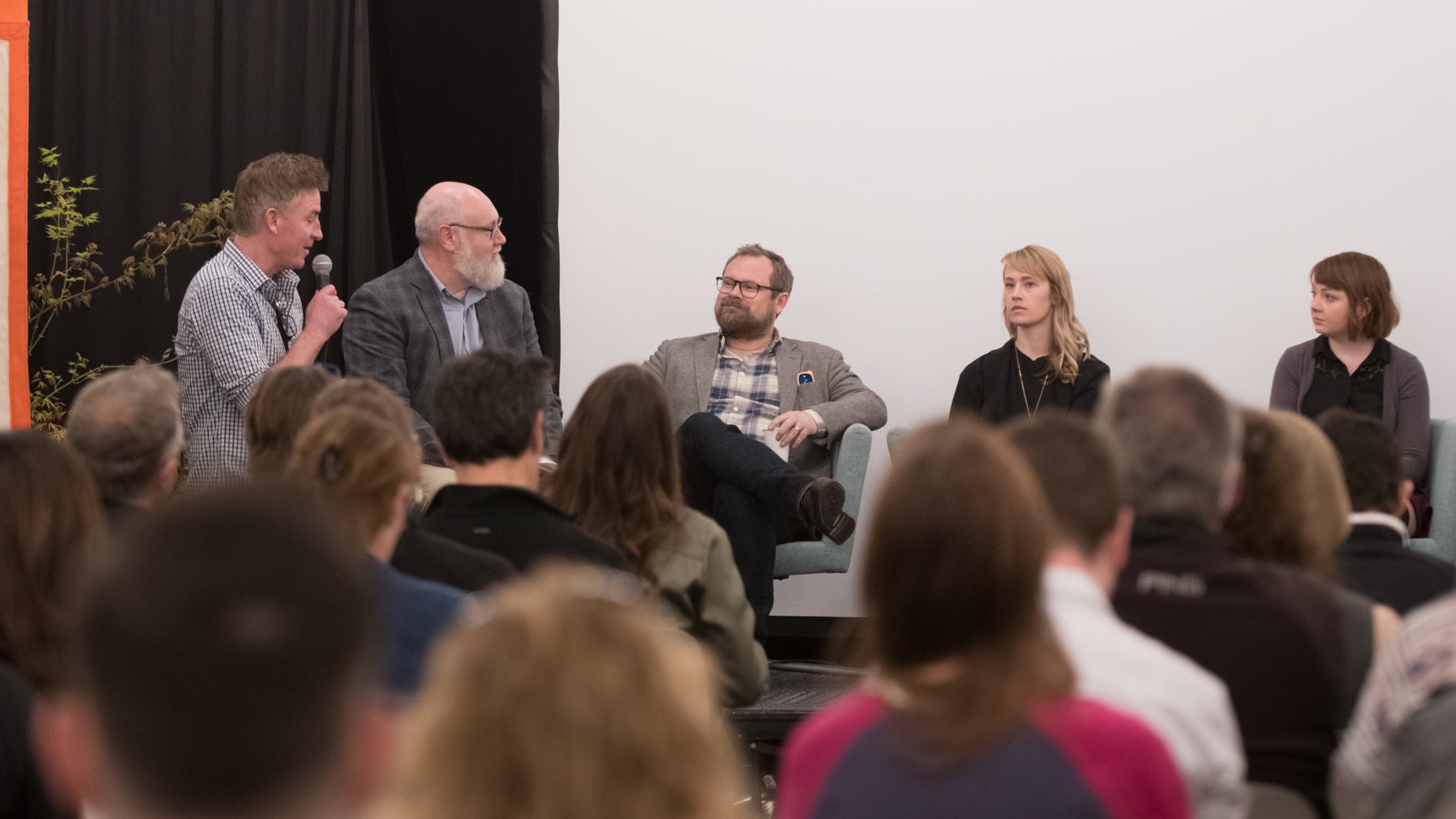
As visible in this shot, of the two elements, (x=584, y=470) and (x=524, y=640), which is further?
(x=584, y=470)

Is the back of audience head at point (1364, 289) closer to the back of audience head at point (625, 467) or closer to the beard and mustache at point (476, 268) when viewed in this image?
the beard and mustache at point (476, 268)

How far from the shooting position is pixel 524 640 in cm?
79

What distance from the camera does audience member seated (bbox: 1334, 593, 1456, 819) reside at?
1541 millimetres

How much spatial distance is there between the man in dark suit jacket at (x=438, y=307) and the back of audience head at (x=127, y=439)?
1.93 meters

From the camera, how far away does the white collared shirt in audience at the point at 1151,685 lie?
4.60 feet

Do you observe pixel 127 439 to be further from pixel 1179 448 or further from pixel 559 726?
pixel 559 726

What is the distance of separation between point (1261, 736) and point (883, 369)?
3.75m

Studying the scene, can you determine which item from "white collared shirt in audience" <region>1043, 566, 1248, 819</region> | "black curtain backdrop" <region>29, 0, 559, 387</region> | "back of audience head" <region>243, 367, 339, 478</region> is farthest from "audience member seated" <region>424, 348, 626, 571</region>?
"black curtain backdrop" <region>29, 0, 559, 387</region>

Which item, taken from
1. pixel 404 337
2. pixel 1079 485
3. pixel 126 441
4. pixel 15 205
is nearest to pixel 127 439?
pixel 126 441

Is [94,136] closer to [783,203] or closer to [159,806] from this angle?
[783,203]

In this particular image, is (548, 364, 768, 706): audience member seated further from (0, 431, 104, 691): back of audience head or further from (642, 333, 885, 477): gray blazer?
(642, 333, 885, 477): gray blazer

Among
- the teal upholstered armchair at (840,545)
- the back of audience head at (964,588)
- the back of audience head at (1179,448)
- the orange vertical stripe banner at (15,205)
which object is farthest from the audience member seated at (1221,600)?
the orange vertical stripe banner at (15,205)

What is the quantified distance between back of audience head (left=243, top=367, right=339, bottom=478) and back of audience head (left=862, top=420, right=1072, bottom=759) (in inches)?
64.3

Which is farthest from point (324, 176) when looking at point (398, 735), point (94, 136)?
point (398, 735)
